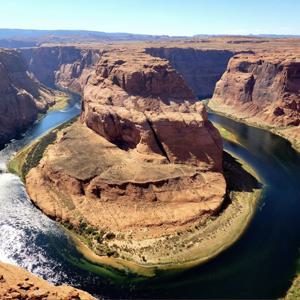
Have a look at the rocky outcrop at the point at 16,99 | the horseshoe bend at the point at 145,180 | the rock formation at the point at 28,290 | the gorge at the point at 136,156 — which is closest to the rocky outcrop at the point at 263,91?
the horseshoe bend at the point at 145,180

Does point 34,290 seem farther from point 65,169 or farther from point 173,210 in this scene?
point 65,169

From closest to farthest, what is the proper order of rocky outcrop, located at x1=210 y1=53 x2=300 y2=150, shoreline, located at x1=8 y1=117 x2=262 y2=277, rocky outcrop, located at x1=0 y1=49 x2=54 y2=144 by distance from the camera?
shoreline, located at x1=8 y1=117 x2=262 y2=277 < rocky outcrop, located at x1=0 y1=49 x2=54 y2=144 < rocky outcrop, located at x1=210 y1=53 x2=300 y2=150

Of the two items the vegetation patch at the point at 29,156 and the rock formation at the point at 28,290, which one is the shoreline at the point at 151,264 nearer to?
the rock formation at the point at 28,290

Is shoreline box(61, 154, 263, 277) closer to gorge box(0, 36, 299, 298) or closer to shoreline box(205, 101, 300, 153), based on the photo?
gorge box(0, 36, 299, 298)

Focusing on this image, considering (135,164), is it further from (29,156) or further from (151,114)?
(29,156)

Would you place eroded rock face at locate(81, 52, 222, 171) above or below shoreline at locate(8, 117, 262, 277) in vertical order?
above

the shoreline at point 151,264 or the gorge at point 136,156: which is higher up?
the gorge at point 136,156

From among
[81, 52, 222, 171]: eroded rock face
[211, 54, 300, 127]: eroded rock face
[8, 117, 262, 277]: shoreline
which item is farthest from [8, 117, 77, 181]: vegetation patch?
[211, 54, 300, 127]: eroded rock face

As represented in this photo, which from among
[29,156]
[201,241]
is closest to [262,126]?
[29,156]
